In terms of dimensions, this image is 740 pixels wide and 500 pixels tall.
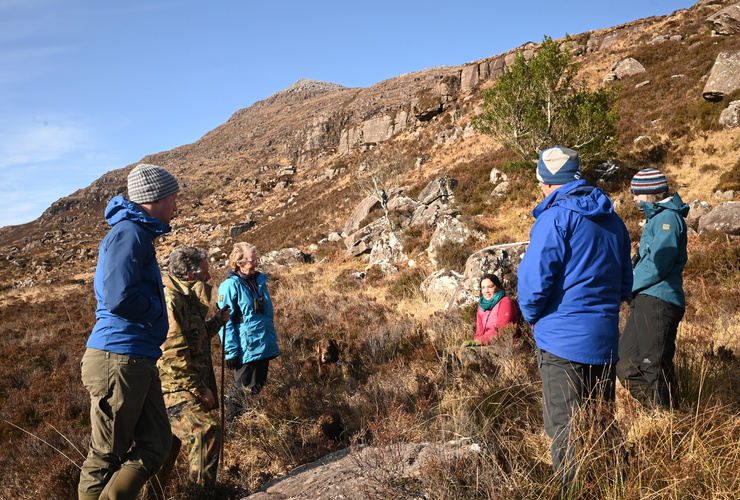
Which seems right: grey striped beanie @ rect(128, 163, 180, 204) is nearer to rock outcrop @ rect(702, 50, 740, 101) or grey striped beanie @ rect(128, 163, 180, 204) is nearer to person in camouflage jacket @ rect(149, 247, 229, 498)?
person in camouflage jacket @ rect(149, 247, 229, 498)

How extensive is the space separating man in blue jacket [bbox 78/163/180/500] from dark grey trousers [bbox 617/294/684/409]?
9.52 feet

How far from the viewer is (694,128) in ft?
47.0

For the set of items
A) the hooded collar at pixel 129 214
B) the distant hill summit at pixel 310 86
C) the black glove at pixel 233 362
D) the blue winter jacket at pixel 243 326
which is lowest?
the black glove at pixel 233 362

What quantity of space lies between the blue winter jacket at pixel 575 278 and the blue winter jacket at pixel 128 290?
188 cm

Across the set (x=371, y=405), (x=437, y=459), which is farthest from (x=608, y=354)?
(x=371, y=405)

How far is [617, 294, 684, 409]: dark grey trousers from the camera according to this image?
263cm

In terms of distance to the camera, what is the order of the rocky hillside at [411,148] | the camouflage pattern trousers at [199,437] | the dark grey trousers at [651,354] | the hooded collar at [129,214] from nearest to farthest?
1. the hooded collar at [129,214]
2. the camouflage pattern trousers at [199,437]
3. the dark grey trousers at [651,354]
4. the rocky hillside at [411,148]

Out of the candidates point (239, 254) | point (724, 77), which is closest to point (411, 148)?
point (724, 77)

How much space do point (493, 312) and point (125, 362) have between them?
11.8ft

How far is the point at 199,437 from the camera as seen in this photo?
8.23 feet

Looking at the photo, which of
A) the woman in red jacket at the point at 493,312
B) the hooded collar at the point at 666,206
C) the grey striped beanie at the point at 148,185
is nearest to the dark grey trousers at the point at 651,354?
the hooded collar at the point at 666,206

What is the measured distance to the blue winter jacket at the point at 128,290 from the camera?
1.99 meters

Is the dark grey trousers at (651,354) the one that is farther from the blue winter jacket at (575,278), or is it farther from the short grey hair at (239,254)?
the short grey hair at (239,254)

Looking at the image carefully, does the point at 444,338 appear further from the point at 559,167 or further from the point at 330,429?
the point at 559,167
